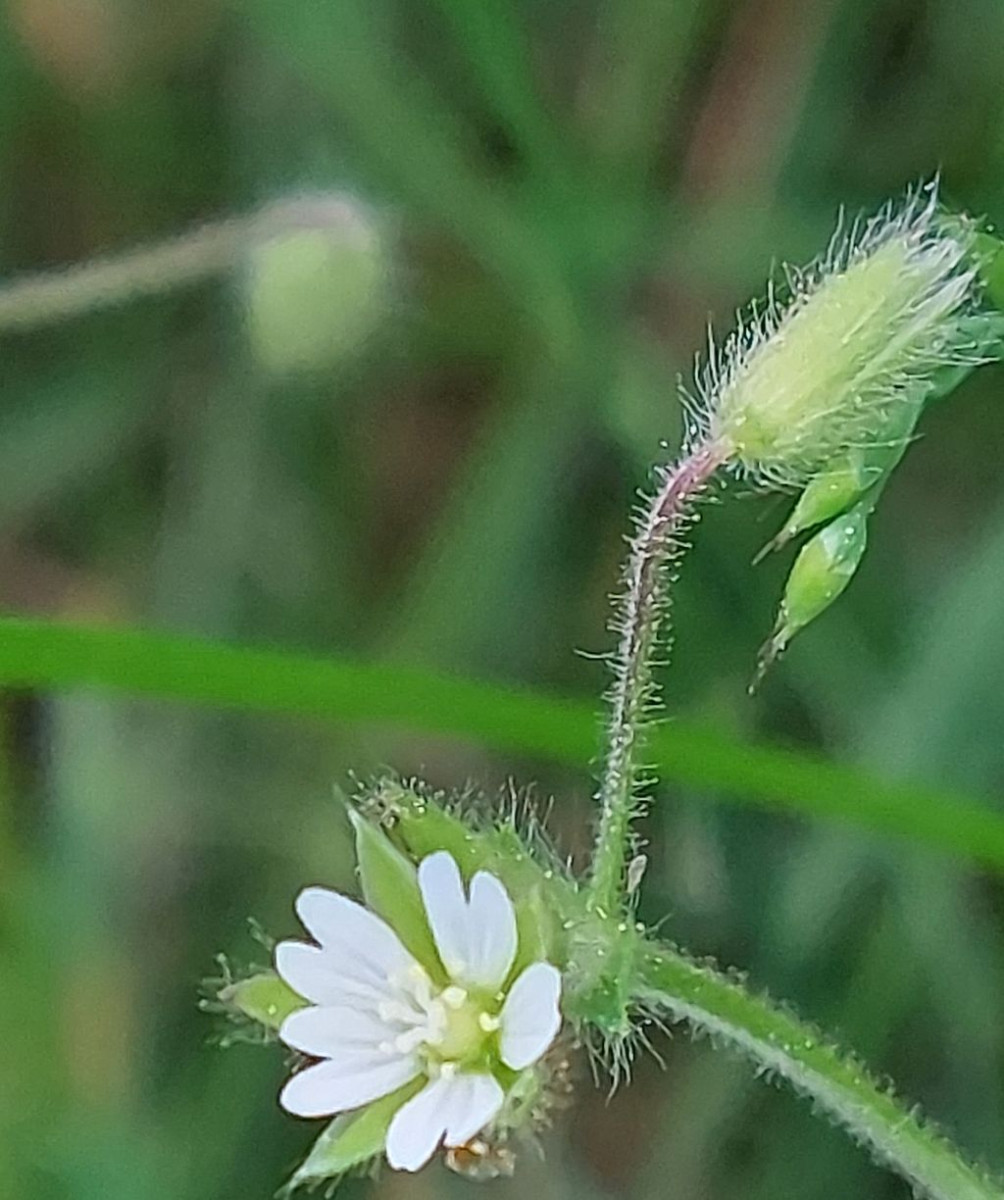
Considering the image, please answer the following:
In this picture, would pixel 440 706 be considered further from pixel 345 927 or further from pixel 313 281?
pixel 313 281

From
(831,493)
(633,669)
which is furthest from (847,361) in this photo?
(633,669)

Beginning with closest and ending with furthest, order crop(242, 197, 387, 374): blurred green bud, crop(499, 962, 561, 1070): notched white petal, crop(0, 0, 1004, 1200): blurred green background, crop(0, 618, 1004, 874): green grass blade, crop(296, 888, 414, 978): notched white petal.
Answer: crop(499, 962, 561, 1070): notched white petal < crop(296, 888, 414, 978): notched white petal < crop(0, 618, 1004, 874): green grass blade < crop(242, 197, 387, 374): blurred green bud < crop(0, 0, 1004, 1200): blurred green background

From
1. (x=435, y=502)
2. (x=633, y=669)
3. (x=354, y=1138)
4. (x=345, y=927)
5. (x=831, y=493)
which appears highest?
(x=435, y=502)

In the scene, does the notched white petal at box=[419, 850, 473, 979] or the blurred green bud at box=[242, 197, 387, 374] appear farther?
the blurred green bud at box=[242, 197, 387, 374]

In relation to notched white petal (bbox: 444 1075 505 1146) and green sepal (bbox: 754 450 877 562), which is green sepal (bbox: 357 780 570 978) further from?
green sepal (bbox: 754 450 877 562)

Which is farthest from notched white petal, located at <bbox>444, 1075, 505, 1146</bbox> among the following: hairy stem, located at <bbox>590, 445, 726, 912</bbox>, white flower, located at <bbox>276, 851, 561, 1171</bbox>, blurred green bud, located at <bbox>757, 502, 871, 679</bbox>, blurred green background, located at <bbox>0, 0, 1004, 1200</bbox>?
blurred green background, located at <bbox>0, 0, 1004, 1200</bbox>

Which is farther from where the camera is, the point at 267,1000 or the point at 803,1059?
the point at 267,1000

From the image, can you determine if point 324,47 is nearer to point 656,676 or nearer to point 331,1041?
point 656,676
